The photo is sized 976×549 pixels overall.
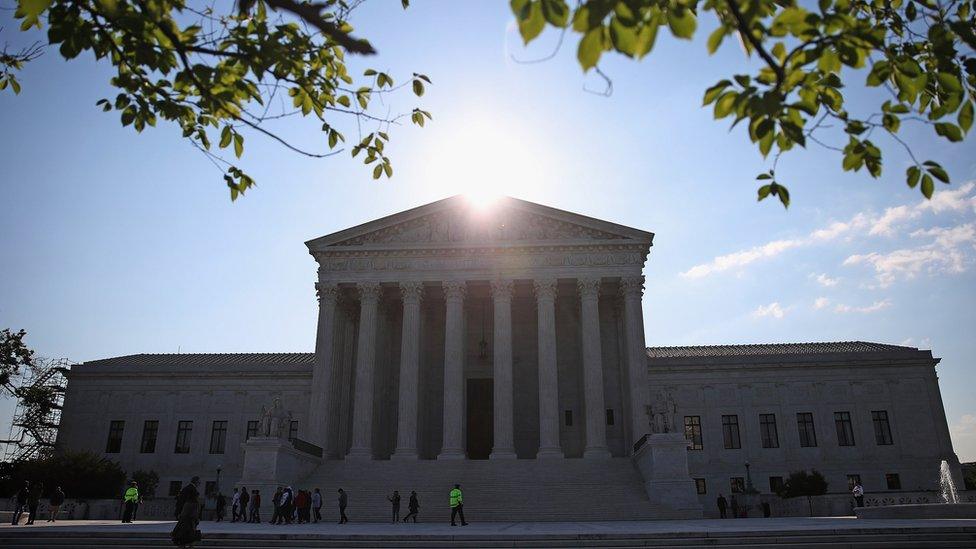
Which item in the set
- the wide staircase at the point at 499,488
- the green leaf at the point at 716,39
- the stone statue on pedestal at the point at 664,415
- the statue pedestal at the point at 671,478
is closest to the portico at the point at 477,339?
the wide staircase at the point at 499,488

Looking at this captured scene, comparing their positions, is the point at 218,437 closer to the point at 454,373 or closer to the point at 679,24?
the point at 454,373

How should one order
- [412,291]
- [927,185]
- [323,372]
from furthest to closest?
[412,291]
[323,372]
[927,185]

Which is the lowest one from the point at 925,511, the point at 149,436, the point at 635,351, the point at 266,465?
the point at 925,511

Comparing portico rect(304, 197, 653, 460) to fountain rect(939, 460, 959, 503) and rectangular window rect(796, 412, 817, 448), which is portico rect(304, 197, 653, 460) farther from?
fountain rect(939, 460, 959, 503)

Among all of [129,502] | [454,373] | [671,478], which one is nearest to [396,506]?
[454,373]

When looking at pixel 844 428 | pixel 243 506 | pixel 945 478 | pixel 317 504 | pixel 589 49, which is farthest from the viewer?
pixel 844 428

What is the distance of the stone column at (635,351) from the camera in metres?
Result: 37.1

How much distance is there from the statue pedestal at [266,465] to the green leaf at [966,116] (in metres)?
30.3

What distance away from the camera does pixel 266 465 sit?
31.3m

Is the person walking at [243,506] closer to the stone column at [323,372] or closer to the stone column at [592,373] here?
the stone column at [323,372]

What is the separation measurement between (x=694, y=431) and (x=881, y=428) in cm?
1242

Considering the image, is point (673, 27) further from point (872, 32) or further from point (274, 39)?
point (274, 39)

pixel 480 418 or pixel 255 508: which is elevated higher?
pixel 480 418

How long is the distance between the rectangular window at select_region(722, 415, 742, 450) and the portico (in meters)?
9.78
